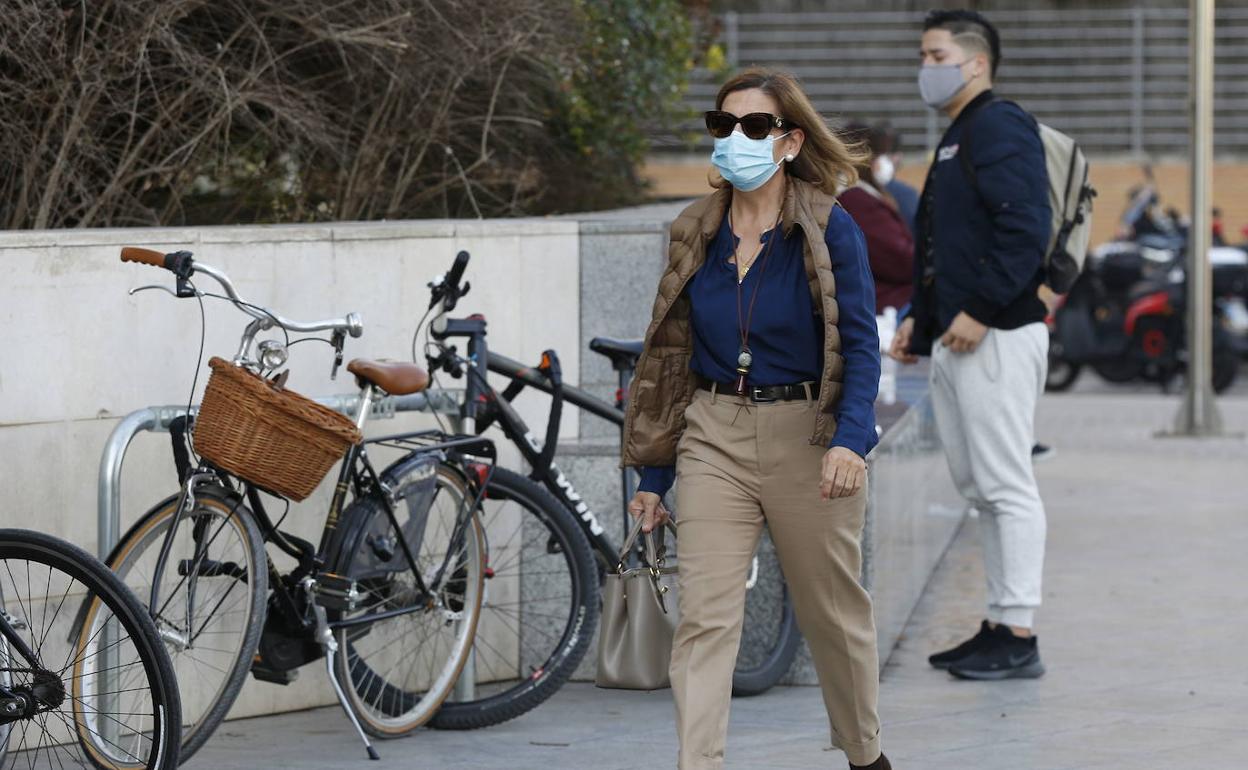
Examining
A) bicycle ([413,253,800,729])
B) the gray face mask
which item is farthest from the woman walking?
the gray face mask

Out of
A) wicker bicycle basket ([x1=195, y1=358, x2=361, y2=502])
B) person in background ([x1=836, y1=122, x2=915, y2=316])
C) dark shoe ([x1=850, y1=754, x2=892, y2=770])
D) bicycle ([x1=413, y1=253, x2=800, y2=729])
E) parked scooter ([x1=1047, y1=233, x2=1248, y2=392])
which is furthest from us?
parked scooter ([x1=1047, y1=233, x2=1248, y2=392])

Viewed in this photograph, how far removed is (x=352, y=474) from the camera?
5.59m

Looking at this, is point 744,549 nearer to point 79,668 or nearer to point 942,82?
point 79,668

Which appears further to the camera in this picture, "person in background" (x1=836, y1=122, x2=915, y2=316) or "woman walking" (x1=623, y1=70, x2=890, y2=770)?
"person in background" (x1=836, y1=122, x2=915, y2=316)

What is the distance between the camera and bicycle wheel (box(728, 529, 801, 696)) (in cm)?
643

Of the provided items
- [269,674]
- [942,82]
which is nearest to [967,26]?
[942,82]

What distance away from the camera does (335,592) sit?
5523 mm

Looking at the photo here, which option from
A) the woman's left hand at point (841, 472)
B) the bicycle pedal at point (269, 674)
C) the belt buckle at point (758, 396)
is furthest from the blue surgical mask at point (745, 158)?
the bicycle pedal at point (269, 674)

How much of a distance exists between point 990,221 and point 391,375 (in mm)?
2058

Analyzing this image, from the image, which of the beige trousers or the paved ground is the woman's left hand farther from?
the paved ground

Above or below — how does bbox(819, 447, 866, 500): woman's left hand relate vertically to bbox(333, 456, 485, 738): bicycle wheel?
above

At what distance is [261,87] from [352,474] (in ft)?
6.40

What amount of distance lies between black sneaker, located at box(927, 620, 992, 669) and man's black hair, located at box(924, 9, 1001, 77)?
5.91 feet

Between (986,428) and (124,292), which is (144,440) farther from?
(986,428)
